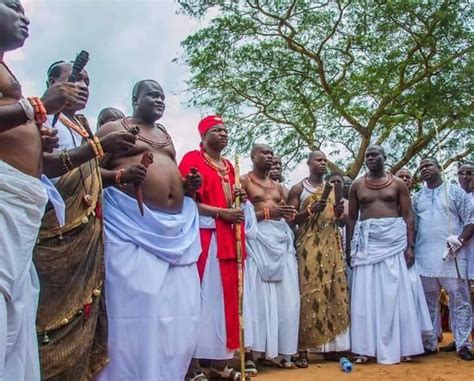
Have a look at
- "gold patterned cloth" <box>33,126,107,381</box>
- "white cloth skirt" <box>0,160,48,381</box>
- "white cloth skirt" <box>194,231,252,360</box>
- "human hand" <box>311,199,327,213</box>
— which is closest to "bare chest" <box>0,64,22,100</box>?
"white cloth skirt" <box>0,160,48,381</box>

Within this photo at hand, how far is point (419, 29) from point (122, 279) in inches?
499

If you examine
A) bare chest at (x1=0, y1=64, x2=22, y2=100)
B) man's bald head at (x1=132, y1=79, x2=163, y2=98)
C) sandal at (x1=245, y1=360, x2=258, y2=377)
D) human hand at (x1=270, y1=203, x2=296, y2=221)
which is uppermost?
man's bald head at (x1=132, y1=79, x2=163, y2=98)

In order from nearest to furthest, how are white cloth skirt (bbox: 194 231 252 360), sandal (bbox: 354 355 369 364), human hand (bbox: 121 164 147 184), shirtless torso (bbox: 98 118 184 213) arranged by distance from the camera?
human hand (bbox: 121 164 147 184) < shirtless torso (bbox: 98 118 184 213) < white cloth skirt (bbox: 194 231 252 360) < sandal (bbox: 354 355 369 364)

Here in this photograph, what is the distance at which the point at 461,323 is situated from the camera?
21.0 feet

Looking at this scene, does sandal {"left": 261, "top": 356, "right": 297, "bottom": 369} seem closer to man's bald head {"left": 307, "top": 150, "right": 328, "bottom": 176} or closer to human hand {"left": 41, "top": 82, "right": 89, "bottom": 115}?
man's bald head {"left": 307, "top": 150, "right": 328, "bottom": 176}

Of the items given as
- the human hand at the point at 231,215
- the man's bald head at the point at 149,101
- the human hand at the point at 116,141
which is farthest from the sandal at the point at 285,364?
the human hand at the point at 116,141

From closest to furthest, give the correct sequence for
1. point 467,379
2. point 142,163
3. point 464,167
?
point 142,163
point 467,379
point 464,167

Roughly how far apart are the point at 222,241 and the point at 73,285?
181 centimetres

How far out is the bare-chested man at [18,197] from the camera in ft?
8.49

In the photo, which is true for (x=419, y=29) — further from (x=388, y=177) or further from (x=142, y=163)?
(x=142, y=163)

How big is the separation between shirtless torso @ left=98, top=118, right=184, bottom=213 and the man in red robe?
66 centimetres

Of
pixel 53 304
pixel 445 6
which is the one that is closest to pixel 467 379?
pixel 53 304

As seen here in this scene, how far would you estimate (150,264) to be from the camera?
3.89 m

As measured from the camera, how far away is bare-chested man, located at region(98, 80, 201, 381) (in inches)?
148
